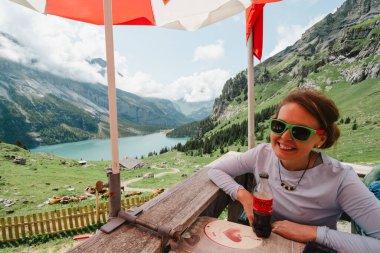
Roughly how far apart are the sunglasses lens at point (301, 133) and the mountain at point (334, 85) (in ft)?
55.6

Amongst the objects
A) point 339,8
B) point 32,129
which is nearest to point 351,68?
point 339,8

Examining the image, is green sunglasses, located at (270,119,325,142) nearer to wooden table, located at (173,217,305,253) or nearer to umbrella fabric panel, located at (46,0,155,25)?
wooden table, located at (173,217,305,253)

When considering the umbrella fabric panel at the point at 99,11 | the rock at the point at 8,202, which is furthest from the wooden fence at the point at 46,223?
the umbrella fabric panel at the point at 99,11

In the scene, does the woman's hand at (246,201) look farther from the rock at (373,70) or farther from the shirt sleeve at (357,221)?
the rock at (373,70)

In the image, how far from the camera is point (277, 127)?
2209 mm

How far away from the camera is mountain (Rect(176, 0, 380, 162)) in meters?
45.6

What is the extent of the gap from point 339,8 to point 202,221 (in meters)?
229

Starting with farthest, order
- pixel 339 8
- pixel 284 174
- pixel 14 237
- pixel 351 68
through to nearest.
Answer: pixel 339 8 → pixel 351 68 → pixel 14 237 → pixel 284 174

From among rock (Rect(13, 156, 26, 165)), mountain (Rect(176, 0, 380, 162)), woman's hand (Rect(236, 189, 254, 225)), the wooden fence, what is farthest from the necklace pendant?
rock (Rect(13, 156, 26, 165))

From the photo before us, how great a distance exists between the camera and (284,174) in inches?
91.0

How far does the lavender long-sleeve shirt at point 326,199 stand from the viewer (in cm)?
177

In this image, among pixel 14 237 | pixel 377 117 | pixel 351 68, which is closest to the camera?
pixel 14 237

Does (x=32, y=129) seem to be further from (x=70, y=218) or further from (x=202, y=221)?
(x=202, y=221)

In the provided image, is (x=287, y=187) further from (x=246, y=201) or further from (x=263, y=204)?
(x=263, y=204)
